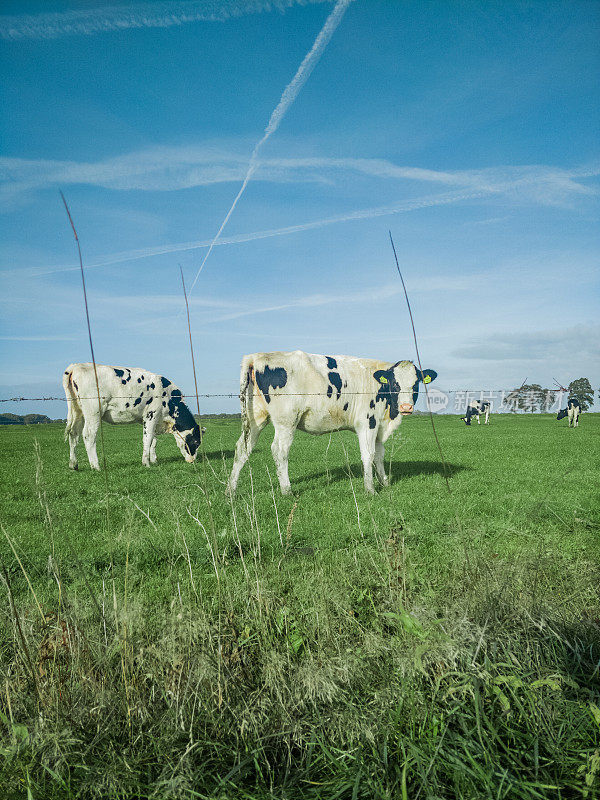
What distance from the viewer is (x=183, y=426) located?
1513 centimetres

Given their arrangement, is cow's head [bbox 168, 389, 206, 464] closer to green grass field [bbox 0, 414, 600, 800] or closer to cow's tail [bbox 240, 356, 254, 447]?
cow's tail [bbox 240, 356, 254, 447]

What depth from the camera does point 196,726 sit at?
8.38 feet

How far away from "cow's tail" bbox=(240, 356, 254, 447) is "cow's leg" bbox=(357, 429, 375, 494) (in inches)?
89.7

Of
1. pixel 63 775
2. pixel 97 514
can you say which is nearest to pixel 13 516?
pixel 97 514

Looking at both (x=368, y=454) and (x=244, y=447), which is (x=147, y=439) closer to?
(x=244, y=447)

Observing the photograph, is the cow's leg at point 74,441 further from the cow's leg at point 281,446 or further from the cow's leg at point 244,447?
the cow's leg at point 281,446

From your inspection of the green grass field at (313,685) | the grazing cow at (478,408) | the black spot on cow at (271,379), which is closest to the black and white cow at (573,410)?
the grazing cow at (478,408)

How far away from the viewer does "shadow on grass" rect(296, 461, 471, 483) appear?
10713 mm

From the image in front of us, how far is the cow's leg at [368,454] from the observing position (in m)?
8.70

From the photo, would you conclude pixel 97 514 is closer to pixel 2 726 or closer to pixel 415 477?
pixel 2 726

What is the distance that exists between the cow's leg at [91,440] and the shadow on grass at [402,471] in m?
5.40

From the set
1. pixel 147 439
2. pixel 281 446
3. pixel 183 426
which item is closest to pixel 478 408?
pixel 183 426

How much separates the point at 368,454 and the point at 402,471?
2.64 metres

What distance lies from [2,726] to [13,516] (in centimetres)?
562
